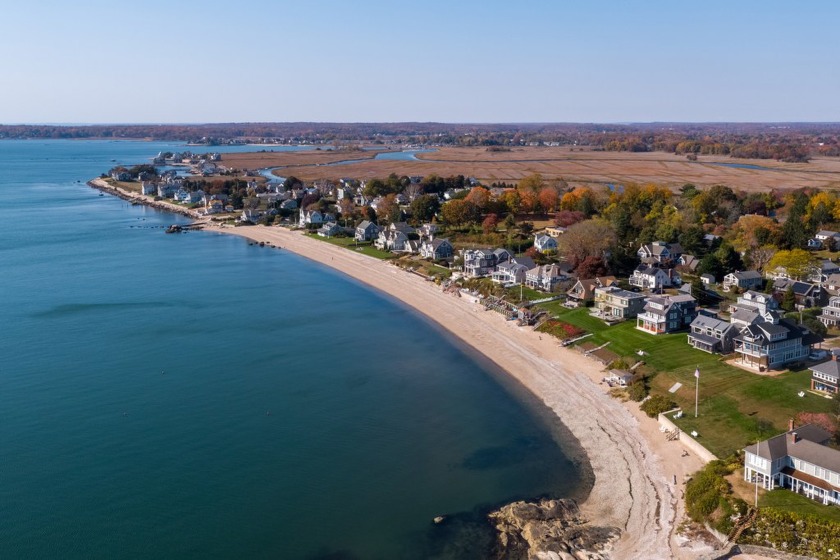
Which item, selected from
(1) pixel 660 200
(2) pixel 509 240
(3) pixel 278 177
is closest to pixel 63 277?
(2) pixel 509 240

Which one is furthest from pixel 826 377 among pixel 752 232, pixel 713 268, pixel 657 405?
pixel 752 232

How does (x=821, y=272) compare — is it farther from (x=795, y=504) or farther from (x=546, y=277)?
(x=795, y=504)

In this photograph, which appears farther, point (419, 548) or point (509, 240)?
point (509, 240)

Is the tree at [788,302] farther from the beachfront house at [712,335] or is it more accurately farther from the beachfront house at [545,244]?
the beachfront house at [545,244]

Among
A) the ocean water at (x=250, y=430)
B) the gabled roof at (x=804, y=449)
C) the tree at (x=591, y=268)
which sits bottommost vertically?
the ocean water at (x=250, y=430)

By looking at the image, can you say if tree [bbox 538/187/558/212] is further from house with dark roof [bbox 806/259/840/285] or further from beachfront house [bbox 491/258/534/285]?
house with dark roof [bbox 806/259/840/285]

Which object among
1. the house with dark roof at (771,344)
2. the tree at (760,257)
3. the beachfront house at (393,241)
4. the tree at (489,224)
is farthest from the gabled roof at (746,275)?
the beachfront house at (393,241)

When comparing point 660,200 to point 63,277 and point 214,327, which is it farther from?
point 63,277
